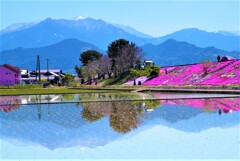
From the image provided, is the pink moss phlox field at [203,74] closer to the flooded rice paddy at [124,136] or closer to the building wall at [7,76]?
the flooded rice paddy at [124,136]

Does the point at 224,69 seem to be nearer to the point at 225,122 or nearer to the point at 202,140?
the point at 225,122

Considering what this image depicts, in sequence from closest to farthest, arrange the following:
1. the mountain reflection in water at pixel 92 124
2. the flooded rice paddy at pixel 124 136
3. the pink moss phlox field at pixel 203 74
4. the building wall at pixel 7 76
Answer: the flooded rice paddy at pixel 124 136 < the mountain reflection in water at pixel 92 124 < the pink moss phlox field at pixel 203 74 < the building wall at pixel 7 76

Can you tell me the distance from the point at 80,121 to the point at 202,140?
713 cm

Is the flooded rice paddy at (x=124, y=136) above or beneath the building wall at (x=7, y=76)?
beneath

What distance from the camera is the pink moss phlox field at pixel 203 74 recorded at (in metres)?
50.2

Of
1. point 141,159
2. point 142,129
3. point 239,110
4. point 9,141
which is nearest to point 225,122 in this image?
point 142,129

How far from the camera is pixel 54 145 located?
13.5 meters

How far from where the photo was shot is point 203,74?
191 feet

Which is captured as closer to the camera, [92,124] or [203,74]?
[92,124]

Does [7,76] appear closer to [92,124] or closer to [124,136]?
[92,124]

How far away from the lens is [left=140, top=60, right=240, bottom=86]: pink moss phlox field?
50.2 meters

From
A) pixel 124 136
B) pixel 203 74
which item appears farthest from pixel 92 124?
pixel 203 74

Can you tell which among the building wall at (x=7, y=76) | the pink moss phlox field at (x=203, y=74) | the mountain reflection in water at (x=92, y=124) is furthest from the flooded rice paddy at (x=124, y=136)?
the building wall at (x=7, y=76)

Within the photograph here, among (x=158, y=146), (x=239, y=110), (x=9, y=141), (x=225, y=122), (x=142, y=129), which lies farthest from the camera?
(x=239, y=110)
